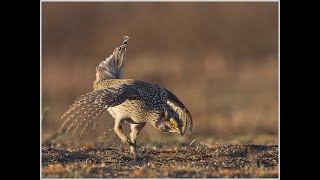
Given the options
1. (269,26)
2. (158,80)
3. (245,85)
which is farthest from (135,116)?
(269,26)

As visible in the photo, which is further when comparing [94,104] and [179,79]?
[179,79]

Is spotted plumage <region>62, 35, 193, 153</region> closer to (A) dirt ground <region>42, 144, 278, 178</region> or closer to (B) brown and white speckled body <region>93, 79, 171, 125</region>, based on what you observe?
(B) brown and white speckled body <region>93, 79, 171, 125</region>

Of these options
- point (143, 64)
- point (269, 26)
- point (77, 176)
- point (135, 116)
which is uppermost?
point (269, 26)

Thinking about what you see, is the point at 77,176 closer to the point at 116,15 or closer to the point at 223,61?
the point at 223,61

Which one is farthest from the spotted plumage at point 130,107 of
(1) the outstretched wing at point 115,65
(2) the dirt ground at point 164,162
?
(1) the outstretched wing at point 115,65

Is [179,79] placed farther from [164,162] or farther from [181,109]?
[164,162]

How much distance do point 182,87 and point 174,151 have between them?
9.87m

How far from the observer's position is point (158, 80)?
796 inches

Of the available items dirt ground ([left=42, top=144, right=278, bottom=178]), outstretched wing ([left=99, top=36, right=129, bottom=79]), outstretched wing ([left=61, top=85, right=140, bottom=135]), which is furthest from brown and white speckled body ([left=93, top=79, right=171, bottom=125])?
outstretched wing ([left=99, top=36, right=129, bottom=79])

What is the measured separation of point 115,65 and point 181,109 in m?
1.28

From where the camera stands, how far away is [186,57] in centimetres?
2477

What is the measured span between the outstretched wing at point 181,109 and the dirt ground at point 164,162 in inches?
13.3

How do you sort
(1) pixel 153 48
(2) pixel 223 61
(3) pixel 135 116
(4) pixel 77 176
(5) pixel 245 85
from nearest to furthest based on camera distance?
(4) pixel 77 176 → (3) pixel 135 116 → (5) pixel 245 85 → (2) pixel 223 61 → (1) pixel 153 48

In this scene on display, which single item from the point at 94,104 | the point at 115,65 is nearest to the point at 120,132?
the point at 94,104
